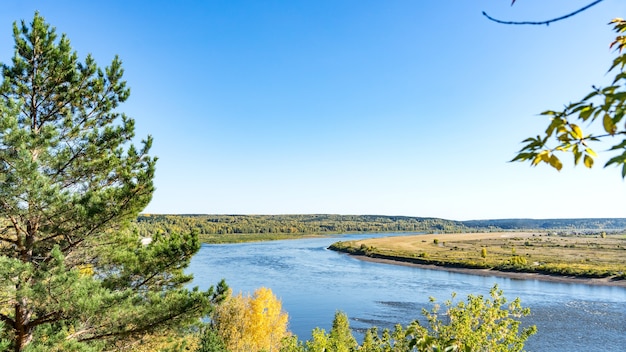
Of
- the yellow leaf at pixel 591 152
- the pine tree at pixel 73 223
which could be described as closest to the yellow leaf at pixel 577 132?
the yellow leaf at pixel 591 152

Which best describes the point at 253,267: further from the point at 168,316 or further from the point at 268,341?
the point at 168,316

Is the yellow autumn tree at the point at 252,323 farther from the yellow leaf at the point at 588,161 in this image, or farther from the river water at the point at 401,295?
the yellow leaf at the point at 588,161

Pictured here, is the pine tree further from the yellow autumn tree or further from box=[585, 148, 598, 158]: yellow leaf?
the yellow autumn tree

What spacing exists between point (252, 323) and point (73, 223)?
81.5 ft

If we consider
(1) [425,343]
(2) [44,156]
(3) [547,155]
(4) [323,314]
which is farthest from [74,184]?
(4) [323,314]

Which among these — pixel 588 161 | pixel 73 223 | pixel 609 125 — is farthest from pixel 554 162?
pixel 73 223

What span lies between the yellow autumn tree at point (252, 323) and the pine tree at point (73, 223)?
2217cm

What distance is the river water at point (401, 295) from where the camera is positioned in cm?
3338

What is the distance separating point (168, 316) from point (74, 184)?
393 cm

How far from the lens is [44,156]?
8.66 metres

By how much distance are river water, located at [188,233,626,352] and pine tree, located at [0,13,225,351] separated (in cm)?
2734

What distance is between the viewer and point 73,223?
892 cm

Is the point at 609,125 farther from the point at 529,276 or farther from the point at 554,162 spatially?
the point at 529,276

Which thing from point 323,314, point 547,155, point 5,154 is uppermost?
point 5,154
